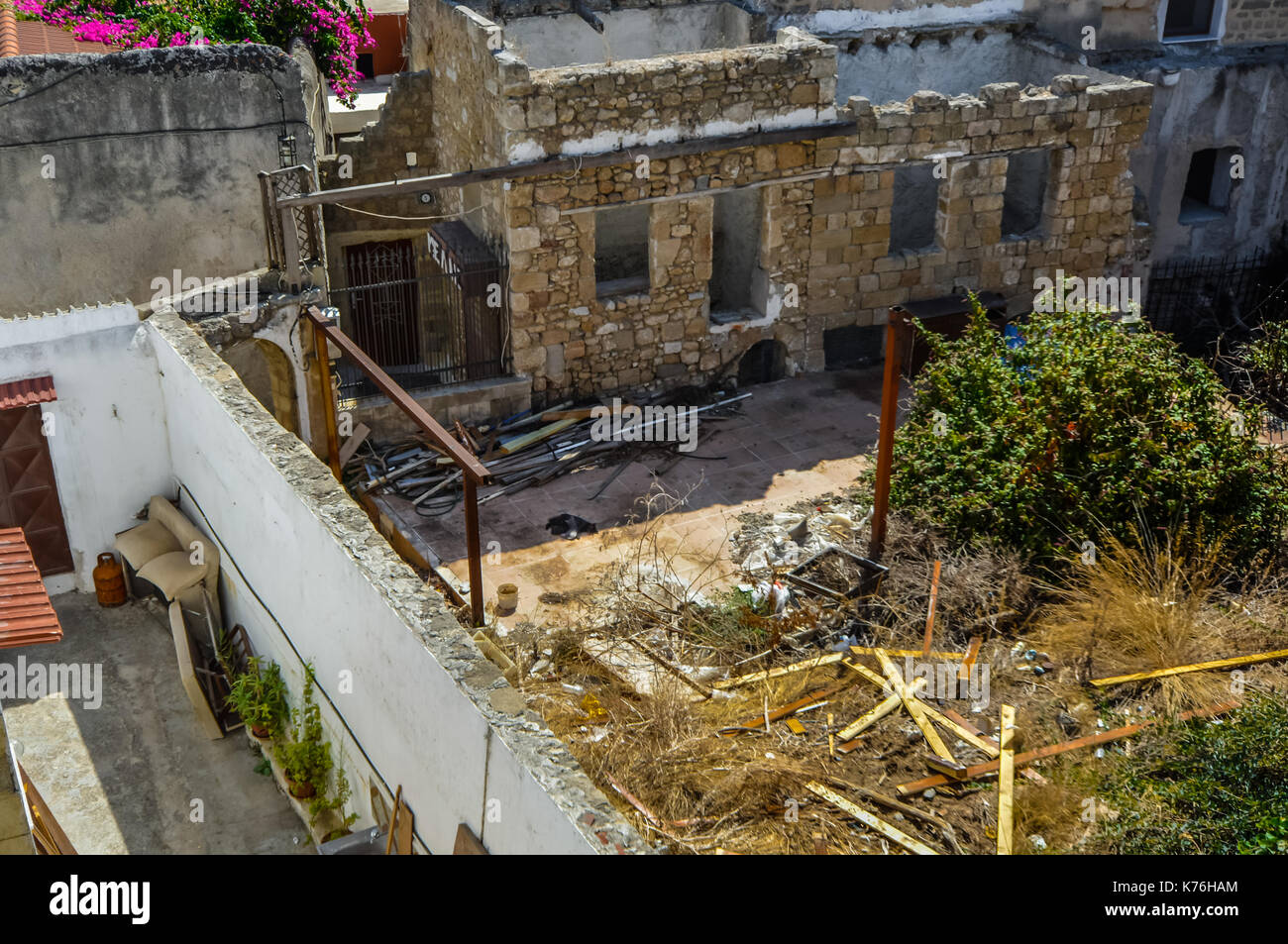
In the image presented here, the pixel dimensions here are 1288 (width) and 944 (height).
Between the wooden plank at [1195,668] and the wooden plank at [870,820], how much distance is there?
2.05 meters

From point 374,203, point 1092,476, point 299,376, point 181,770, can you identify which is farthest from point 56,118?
point 1092,476

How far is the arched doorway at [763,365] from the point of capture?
15477 millimetres

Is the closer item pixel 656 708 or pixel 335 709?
pixel 335 709

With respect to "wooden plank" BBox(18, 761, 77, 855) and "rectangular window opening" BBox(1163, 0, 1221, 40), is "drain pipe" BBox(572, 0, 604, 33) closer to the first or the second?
"rectangular window opening" BBox(1163, 0, 1221, 40)

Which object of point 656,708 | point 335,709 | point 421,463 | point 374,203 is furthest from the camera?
point 374,203

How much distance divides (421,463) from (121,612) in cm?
370

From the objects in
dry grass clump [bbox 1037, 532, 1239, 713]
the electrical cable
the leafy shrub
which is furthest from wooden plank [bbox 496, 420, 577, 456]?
the leafy shrub

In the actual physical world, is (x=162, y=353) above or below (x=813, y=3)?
below

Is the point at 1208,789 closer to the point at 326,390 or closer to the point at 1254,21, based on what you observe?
the point at 326,390

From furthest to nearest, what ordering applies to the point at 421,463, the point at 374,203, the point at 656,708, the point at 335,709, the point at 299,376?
the point at 374,203
the point at 421,463
the point at 299,376
the point at 656,708
the point at 335,709

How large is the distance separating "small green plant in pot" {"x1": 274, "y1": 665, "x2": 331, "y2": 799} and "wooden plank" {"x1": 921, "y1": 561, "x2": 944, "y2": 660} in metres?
4.26

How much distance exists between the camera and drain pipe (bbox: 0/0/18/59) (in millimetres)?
13703

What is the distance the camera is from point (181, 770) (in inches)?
354
